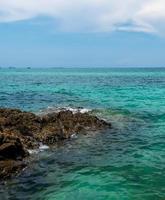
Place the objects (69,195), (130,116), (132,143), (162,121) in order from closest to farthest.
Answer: (69,195), (132,143), (162,121), (130,116)

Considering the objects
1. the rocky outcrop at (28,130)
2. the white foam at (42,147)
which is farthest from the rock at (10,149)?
the white foam at (42,147)

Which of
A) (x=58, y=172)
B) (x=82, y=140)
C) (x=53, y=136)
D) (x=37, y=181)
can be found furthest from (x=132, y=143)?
(x=37, y=181)

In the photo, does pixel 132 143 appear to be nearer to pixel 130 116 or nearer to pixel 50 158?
pixel 50 158

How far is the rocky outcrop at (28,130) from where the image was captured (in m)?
15.6

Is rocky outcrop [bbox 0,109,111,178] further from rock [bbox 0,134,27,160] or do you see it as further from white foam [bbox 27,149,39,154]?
white foam [bbox 27,149,39,154]

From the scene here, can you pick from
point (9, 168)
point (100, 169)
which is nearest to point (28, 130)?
point (9, 168)

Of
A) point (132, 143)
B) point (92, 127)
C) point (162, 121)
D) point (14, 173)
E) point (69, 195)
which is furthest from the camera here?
point (162, 121)

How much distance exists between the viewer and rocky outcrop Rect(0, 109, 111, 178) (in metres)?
15.6

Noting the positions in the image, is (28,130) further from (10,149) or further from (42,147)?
(10,149)

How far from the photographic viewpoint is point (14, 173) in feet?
48.3

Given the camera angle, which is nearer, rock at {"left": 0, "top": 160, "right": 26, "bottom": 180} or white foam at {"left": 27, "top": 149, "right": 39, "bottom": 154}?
rock at {"left": 0, "top": 160, "right": 26, "bottom": 180}

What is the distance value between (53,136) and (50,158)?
11.2 ft

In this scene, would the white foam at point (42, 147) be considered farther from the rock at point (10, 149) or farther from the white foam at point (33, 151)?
the rock at point (10, 149)

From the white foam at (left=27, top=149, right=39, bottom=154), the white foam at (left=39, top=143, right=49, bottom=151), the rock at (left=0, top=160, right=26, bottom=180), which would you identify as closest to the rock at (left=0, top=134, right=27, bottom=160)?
the rock at (left=0, top=160, right=26, bottom=180)
